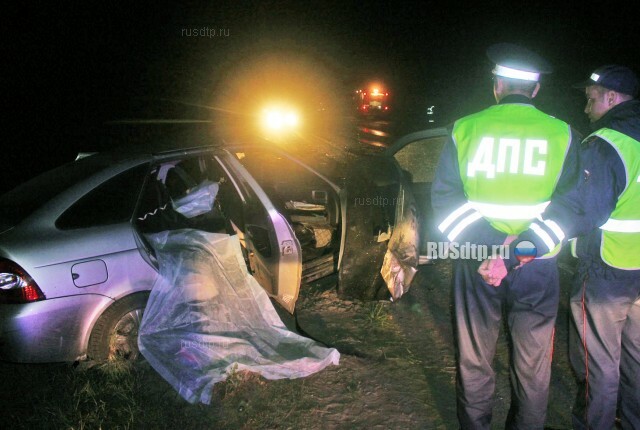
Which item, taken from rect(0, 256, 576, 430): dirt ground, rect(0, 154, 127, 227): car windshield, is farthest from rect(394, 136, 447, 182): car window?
rect(0, 154, 127, 227): car windshield

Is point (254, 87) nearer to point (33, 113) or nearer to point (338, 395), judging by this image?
point (33, 113)

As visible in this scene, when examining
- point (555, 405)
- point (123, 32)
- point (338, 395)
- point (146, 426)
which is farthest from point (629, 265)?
point (123, 32)

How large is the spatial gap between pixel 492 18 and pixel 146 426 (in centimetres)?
2938

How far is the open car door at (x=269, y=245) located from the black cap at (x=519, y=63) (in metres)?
1.83

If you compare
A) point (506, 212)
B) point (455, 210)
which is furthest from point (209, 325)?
point (506, 212)

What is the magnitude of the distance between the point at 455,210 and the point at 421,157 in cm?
253

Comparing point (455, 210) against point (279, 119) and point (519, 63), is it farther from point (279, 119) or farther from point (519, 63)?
point (279, 119)

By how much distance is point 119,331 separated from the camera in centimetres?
284

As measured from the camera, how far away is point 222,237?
3107mm

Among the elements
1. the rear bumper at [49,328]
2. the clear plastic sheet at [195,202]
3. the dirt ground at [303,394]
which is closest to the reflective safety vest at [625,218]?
the dirt ground at [303,394]

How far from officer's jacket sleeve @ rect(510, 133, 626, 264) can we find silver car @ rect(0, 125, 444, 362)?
4.80 feet

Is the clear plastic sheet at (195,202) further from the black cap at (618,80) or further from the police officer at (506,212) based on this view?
the black cap at (618,80)

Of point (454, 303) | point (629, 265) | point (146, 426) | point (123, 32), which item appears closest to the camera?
point (629, 265)

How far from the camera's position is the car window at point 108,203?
269 centimetres
